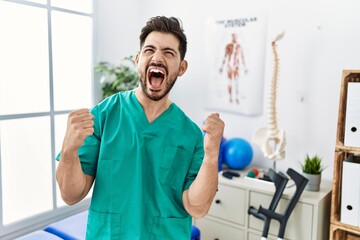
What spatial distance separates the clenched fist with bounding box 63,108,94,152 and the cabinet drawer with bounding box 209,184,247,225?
1305 millimetres

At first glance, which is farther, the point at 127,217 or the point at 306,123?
the point at 306,123

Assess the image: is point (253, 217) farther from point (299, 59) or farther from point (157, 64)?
point (157, 64)

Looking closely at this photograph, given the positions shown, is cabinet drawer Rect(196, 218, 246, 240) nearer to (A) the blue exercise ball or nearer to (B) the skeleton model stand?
(A) the blue exercise ball

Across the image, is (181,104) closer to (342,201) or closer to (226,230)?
(226,230)

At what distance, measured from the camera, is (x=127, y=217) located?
40.9 inches

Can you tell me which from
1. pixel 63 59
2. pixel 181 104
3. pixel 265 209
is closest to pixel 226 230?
pixel 265 209

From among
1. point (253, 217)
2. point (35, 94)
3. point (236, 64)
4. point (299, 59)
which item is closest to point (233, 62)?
point (236, 64)

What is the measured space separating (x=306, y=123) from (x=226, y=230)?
0.89 metres

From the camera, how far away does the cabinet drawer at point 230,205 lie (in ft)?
6.47

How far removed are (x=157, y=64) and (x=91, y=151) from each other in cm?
36

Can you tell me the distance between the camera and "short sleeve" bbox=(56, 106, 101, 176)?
1045 millimetres

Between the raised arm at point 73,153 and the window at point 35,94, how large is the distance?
50.3 inches

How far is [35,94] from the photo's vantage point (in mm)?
2178

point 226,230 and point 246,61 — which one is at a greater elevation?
point 246,61
